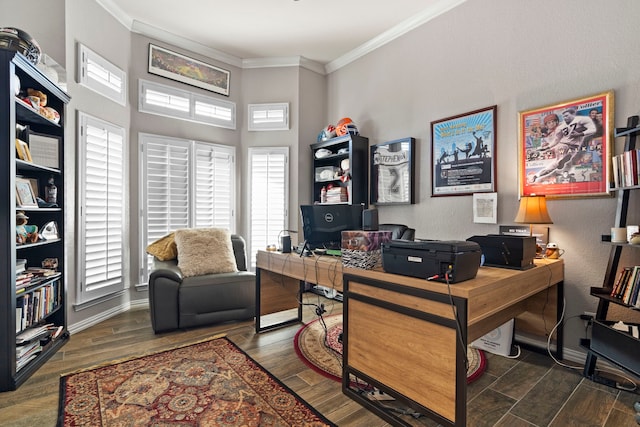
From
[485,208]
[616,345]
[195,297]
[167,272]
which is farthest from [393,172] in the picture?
[167,272]

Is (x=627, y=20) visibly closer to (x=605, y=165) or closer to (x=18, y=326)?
(x=605, y=165)

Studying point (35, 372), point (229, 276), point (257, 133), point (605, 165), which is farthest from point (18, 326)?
point (605, 165)

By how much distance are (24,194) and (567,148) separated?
400 centimetres

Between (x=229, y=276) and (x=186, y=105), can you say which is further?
(x=186, y=105)

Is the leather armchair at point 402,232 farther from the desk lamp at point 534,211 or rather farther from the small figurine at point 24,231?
the small figurine at point 24,231

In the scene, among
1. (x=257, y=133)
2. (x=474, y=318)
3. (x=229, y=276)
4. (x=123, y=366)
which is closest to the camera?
(x=474, y=318)

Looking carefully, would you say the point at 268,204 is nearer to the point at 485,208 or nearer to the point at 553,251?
the point at 485,208

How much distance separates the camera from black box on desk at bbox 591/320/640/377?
179 centimetres

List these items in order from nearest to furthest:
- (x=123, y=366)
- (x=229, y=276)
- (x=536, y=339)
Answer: (x=123, y=366) < (x=536, y=339) < (x=229, y=276)

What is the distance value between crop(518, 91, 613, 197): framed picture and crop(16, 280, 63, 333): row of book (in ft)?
12.5

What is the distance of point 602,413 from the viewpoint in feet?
5.79

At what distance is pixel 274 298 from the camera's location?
3.04 meters

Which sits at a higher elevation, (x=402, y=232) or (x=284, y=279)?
(x=402, y=232)

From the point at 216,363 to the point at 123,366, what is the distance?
644mm
